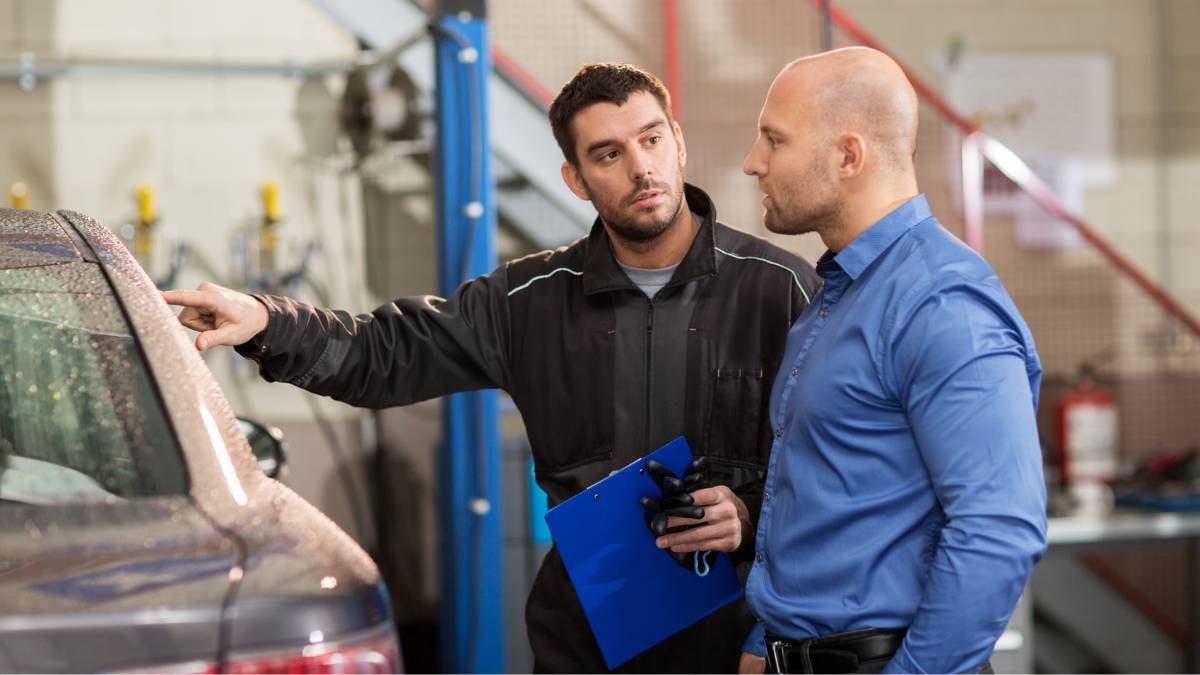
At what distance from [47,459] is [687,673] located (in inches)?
49.0

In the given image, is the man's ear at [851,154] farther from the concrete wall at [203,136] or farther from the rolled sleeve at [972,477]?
the concrete wall at [203,136]

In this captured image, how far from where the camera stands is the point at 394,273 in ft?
19.7

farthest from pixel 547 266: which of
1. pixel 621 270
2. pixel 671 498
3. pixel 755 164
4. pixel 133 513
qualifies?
pixel 133 513

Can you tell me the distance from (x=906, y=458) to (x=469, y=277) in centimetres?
241

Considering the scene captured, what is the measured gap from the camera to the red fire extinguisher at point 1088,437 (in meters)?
5.04

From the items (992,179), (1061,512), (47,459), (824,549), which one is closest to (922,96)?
(992,179)

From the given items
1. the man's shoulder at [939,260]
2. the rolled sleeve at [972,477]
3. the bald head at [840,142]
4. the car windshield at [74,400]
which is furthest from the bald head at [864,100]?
the car windshield at [74,400]

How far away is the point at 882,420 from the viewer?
1676 mm

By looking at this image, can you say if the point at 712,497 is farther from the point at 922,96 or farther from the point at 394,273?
the point at 394,273

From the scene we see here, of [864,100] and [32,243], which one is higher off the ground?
[864,100]

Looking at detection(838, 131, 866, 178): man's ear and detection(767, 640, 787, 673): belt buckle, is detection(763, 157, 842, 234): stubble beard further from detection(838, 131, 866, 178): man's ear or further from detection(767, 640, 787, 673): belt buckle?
detection(767, 640, 787, 673): belt buckle

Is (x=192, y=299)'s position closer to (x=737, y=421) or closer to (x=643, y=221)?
(x=643, y=221)

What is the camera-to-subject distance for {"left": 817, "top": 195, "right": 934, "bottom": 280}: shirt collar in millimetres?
1764

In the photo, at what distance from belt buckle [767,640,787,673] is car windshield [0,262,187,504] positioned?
84 centimetres
